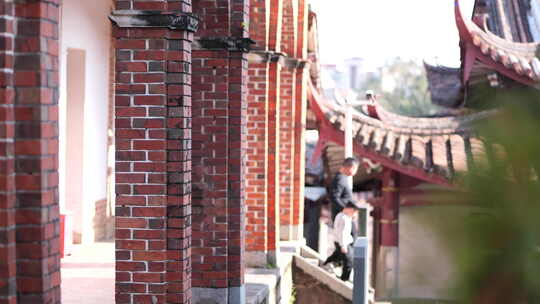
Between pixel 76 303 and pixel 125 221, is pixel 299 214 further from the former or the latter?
pixel 125 221

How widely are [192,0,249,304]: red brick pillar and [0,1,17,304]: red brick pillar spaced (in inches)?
166

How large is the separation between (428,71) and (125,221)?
15.9m

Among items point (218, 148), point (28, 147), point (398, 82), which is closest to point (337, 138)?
point (218, 148)

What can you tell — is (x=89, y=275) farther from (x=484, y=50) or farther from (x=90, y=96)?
(x=484, y=50)

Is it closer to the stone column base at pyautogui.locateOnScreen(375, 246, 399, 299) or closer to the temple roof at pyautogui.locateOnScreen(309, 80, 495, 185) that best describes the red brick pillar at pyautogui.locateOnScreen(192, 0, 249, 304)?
the temple roof at pyautogui.locateOnScreen(309, 80, 495, 185)

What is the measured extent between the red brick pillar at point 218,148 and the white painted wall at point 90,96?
350 cm

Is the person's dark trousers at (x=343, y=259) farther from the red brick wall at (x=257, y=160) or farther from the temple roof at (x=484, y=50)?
the temple roof at (x=484, y=50)

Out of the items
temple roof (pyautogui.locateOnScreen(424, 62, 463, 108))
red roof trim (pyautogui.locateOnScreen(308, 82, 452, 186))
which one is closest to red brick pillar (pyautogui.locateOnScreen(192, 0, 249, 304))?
red roof trim (pyautogui.locateOnScreen(308, 82, 452, 186))

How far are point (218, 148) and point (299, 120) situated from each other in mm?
6790

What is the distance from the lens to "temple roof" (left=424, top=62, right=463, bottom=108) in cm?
2018

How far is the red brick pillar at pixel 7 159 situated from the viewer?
392 cm

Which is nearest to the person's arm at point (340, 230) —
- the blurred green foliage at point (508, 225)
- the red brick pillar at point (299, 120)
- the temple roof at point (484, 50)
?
the red brick pillar at point (299, 120)

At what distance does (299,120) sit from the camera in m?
15.0

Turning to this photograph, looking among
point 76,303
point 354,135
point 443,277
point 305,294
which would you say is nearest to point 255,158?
point 305,294
